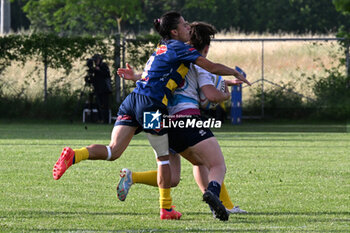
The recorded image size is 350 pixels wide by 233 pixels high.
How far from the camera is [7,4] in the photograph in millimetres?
34062

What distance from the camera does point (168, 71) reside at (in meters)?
6.72

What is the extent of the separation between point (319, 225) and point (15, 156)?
306 inches

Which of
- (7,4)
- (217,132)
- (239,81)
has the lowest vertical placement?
(217,132)

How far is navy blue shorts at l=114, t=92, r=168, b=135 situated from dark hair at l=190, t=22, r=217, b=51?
71 cm

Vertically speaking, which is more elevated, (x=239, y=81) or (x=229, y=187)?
(x=239, y=81)

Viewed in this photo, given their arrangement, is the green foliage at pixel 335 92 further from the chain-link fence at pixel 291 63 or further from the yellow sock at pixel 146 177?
the yellow sock at pixel 146 177

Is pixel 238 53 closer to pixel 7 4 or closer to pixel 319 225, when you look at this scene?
pixel 7 4

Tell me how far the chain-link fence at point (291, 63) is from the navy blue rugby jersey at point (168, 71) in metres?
17.8

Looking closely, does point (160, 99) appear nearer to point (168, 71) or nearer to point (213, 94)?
point (168, 71)

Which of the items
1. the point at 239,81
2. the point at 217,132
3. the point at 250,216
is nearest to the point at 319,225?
the point at 250,216

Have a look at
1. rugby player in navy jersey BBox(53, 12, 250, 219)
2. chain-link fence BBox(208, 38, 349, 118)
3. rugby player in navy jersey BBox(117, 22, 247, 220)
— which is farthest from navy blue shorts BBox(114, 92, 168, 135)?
chain-link fence BBox(208, 38, 349, 118)

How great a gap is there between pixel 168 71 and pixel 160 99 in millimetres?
266

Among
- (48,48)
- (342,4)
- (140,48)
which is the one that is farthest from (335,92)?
(342,4)

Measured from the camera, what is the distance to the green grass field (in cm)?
657
